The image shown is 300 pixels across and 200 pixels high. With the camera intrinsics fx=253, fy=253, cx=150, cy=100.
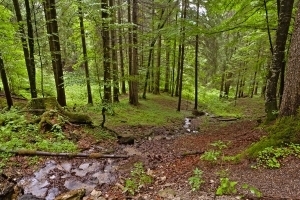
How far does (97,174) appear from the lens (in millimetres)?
6895

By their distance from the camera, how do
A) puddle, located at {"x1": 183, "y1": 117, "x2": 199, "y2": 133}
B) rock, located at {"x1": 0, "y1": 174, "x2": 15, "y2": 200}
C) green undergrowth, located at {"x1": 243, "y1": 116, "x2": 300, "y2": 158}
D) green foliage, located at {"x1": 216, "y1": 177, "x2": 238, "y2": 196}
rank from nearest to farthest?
green foliage, located at {"x1": 216, "y1": 177, "x2": 238, "y2": 196}, rock, located at {"x1": 0, "y1": 174, "x2": 15, "y2": 200}, green undergrowth, located at {"x1": 243, "y1": 116, "x2": 300, "y2": 158}, puddle, located at {"x1": 183, "y1": 117, "x2": 199, "y2": 133}

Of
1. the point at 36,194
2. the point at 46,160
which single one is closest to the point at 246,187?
the point at 36,194

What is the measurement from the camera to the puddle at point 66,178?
19.8ft

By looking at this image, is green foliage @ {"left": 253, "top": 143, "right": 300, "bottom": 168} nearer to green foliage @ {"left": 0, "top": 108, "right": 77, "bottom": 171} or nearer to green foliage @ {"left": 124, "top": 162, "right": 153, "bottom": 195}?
green foliage @ {"left": 124, "top": 162, "right": 153, "bottom": 195}

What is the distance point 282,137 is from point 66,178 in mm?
5536

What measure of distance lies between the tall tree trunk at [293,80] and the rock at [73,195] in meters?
5.35

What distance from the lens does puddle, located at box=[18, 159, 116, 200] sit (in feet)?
19.8

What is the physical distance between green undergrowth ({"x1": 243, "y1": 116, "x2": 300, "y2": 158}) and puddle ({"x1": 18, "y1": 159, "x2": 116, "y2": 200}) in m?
3.60

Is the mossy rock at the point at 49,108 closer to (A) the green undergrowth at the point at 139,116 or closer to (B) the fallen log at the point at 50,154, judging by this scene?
(A) the green undergrowth at the point at 139,116

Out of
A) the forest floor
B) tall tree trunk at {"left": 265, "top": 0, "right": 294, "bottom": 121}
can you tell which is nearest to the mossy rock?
the forest floor

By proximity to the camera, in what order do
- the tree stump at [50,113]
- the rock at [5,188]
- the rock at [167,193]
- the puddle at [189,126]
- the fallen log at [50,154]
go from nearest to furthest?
the rock at [167,193], the rock at [5,188], the fallen log at [50,154], the tree stump at [50,113], the puddle at [189,126]

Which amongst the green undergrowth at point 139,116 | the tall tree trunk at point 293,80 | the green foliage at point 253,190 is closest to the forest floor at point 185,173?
the green foliage at point 253,190

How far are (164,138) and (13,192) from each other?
21.9 ft

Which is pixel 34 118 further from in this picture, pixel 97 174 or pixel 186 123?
pixel 186 123
